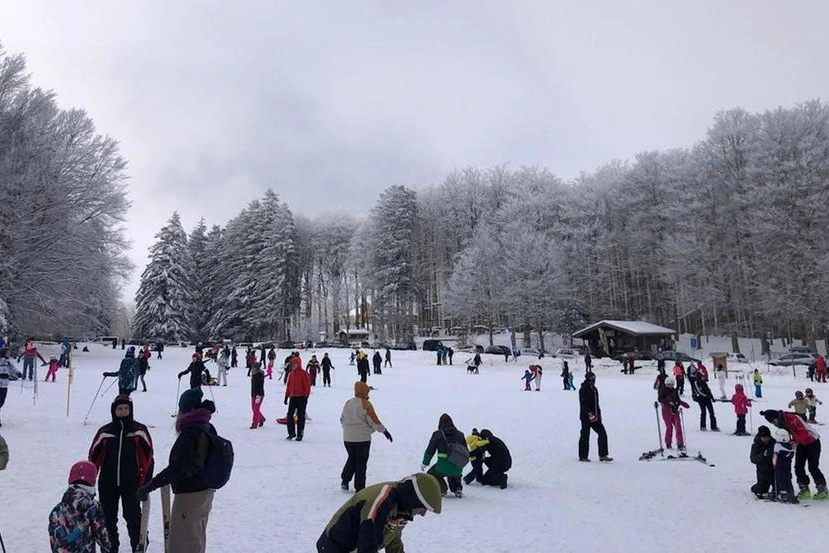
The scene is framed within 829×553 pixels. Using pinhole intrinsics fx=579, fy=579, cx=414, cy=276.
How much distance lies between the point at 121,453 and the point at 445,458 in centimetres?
437

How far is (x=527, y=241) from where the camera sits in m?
55.3

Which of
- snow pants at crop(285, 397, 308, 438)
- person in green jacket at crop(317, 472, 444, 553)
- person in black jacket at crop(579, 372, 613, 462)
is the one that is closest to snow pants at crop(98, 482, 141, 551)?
person in green jacket at crop(317, 472, 444, 553)

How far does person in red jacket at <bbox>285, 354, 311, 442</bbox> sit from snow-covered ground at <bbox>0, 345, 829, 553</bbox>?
364 millimetres

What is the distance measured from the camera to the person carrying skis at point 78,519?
435 cm

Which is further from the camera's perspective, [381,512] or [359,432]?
[359,432]

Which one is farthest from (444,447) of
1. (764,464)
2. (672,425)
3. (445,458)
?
(672,425)

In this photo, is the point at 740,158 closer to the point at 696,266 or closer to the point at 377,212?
the point at 696,266

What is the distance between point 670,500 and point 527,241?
47939mm

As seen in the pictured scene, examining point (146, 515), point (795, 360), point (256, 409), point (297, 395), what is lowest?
point (795, 360)

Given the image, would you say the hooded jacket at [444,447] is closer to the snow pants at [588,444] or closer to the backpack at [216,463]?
the snow pants at [588,444]

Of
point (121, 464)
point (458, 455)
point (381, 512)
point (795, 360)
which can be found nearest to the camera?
point (381, 512)

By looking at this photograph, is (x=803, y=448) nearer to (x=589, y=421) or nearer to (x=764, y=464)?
(x=764, y=464)

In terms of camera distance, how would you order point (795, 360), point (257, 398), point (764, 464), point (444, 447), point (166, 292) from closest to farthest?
point (444, 447) → point (764, 464) → point (257, 398) → point (795, 360) → point (166, 292)

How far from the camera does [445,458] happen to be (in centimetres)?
815
